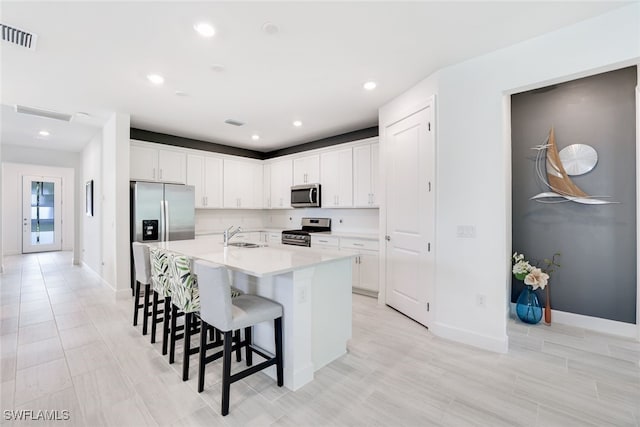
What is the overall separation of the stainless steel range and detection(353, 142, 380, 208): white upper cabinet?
100 cm

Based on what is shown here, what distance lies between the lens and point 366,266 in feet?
14.2

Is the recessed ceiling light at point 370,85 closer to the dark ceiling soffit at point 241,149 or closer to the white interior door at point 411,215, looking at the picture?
the white interior door at point 411,215

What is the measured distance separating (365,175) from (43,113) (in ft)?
15.7

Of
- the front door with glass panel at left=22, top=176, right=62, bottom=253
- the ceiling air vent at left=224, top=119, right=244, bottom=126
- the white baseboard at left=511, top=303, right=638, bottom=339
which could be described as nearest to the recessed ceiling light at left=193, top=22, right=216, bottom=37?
Answer: the ceiling air vent at left=224, top=119, right=244, bottom=126

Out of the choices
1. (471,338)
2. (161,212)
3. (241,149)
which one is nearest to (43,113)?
(161,212)

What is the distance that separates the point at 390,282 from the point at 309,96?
2571 mm

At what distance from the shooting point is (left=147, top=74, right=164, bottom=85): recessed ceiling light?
9.72ft

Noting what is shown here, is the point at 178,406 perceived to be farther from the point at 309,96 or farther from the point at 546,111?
the point at 546,111

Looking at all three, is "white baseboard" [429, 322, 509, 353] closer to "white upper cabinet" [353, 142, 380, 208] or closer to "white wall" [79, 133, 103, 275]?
"white upper cabinet" [353, 142, 380, 208]

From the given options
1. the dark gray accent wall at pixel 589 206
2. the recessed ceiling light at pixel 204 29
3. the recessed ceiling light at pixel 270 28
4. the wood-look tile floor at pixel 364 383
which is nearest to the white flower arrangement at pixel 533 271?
the dark gray accent wall at pixel 589 206

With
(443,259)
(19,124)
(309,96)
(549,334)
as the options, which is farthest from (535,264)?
(19,124)

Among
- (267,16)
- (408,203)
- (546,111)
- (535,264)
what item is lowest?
(535,264)

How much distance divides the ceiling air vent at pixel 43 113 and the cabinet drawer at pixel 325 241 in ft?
13.6

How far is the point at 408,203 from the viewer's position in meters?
3.39
